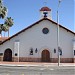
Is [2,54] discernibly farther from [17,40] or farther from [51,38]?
[51,38]

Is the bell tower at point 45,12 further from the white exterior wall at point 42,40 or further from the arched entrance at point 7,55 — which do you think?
the arched entrance at point 7,55

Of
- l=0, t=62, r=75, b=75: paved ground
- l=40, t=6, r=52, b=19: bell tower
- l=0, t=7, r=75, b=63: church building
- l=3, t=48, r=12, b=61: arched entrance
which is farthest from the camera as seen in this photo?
l=40, t=6, r=52, b=19: bell tower

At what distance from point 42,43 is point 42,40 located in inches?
19.1

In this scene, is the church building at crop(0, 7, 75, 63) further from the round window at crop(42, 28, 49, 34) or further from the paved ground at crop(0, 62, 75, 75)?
the paved ground at crop(0, 62, 75, 75)

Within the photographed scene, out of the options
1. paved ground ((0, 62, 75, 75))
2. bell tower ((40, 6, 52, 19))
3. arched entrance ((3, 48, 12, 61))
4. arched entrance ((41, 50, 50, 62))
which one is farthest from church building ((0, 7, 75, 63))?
paved ground ((0, 62, 75, 75))

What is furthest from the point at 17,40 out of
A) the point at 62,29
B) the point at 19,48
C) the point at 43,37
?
the point at 62,29

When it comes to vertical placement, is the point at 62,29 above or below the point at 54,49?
above

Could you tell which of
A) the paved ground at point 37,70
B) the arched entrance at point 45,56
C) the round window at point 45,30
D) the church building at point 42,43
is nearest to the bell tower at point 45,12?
the church building at point 42,43

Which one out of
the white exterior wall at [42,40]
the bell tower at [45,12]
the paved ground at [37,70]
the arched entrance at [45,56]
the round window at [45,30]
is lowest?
the paved ground at [37,70]

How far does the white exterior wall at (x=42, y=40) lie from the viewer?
1741 inches

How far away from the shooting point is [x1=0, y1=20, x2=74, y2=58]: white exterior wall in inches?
1741

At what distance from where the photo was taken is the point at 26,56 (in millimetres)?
45000

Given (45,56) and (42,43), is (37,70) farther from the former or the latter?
(45,56)

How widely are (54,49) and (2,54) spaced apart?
29.0 feet
